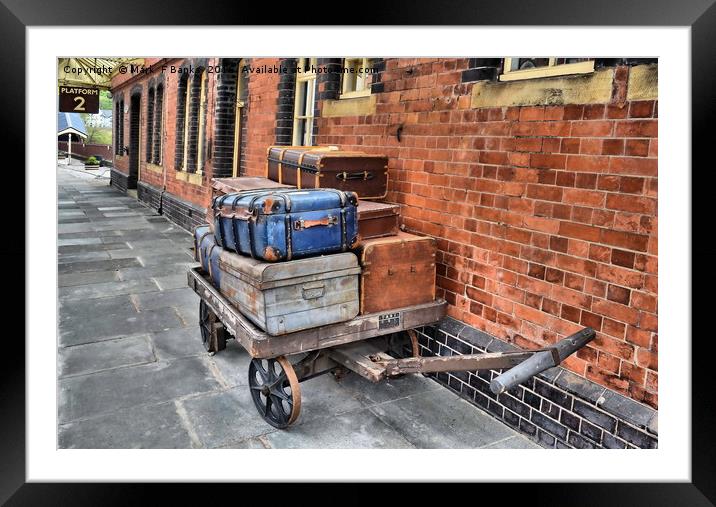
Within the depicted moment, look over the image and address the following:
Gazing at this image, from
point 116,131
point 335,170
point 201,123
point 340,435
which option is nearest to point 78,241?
point 201,123

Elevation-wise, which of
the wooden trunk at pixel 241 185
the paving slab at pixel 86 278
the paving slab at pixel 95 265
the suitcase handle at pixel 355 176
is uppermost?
the suitcase handle at pixel 355 176

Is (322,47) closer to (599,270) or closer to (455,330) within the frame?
(599,270)

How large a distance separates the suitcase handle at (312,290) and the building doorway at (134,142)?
63.3ft

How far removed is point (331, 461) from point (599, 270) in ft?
6.81

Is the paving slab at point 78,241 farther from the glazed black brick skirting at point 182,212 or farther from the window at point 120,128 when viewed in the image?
the window at point 120,128

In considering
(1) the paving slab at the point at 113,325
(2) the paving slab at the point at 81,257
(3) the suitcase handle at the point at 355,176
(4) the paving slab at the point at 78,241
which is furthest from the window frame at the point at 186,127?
(3) the suitcase handle at the point at 355,176

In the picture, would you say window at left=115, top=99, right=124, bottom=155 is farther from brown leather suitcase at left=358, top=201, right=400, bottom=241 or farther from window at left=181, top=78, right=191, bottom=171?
brown leather suitcase at left=358, top=201, right=400, bottom=241

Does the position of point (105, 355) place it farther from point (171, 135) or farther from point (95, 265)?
point (171, 135)

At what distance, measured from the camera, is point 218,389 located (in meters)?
4.45

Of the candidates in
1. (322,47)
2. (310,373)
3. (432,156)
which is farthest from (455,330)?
(322,47)

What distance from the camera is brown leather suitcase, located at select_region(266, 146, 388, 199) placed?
4758mm

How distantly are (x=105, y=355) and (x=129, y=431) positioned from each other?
159 cm

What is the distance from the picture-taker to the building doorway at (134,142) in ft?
67.3

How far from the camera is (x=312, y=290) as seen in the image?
11.9 feet
